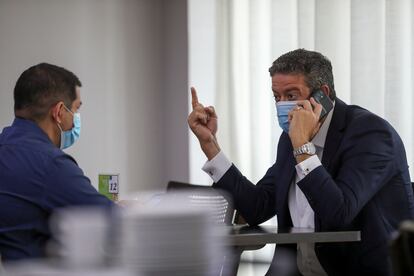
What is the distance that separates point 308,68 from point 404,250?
155 centimetres

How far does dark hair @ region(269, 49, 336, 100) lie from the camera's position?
2600 millimetres

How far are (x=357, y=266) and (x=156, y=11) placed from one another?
3675mm

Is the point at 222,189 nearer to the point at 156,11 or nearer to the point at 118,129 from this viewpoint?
the point at 118,129

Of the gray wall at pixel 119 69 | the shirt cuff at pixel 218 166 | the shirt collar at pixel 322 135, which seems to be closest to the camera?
the shirt collar at pixel 322 135

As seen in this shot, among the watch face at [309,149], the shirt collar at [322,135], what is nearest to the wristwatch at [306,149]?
the watch face at [309,149]

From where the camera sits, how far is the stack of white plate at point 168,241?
1.05 m

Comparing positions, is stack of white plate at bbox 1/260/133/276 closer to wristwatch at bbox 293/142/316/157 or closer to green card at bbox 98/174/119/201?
wristwatch at bbox 293/142/316/157

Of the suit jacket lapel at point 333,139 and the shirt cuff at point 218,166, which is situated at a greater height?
the suit jacket lapel at point 333,139

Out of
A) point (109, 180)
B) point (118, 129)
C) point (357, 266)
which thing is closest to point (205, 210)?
point (357, 266)

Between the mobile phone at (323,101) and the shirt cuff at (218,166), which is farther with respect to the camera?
the shirt cuff at (218,166)

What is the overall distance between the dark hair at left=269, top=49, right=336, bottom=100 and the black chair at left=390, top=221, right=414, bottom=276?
4.99ft

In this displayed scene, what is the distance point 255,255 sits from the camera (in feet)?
16.5

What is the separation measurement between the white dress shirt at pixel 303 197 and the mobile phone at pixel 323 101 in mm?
19

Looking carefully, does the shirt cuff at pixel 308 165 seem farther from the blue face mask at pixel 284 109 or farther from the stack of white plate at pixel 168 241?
the stack of white plate at pixel 168 241
